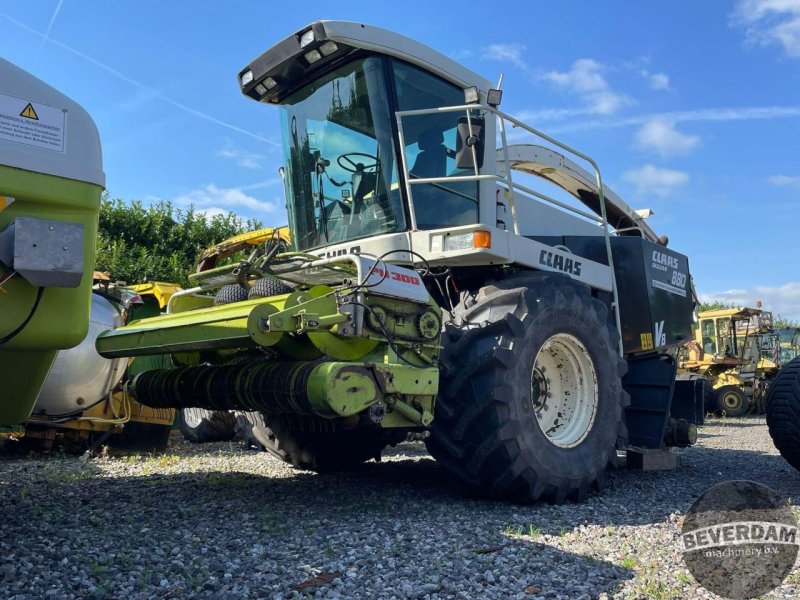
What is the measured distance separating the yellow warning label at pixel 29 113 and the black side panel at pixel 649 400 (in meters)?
5.19

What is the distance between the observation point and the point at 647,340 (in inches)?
260

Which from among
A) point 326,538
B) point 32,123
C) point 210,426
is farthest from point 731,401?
point 32,123

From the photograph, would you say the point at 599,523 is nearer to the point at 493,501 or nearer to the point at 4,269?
the point at 493,501

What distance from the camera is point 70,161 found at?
9.11 ft

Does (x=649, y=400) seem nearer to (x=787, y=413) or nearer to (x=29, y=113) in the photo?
(x=787, y=413)

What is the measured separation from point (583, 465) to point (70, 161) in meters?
3.46

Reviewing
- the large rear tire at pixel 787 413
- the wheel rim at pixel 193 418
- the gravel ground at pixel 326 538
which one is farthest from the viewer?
the wheel rim at pixel 193 418

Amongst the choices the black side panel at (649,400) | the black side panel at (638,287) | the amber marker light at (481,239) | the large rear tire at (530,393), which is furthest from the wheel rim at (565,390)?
the black side panel at (638,287)

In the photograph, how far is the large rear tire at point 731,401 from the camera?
60.6 feet

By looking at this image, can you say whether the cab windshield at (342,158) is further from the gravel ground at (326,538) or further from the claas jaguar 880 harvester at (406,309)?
the gravel ground at (326,538)

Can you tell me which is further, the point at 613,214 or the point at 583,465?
the point at 613,214

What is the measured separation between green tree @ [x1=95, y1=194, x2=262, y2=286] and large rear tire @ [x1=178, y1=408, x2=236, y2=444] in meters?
6.11

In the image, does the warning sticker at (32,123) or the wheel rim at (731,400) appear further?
the wheel rim at (731,400)

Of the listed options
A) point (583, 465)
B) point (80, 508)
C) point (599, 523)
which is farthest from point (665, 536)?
point (80, 508)
